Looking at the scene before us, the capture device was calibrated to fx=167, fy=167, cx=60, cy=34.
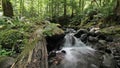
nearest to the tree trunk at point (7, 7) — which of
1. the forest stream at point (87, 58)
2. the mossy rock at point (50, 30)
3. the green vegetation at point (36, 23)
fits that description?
the green vegetation at point (36, 23)

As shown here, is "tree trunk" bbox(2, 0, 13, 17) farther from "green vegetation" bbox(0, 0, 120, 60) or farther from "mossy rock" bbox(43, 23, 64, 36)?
"mossy rock" bbox(43, 23, 64, 36)

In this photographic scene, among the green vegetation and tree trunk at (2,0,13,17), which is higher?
tree trunk at (2,0,13,17)

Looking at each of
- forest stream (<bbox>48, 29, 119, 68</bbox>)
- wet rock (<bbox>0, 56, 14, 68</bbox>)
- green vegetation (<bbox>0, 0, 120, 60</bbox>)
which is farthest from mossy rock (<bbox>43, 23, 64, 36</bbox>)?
wet rock (<bbox>0, 56, 14, 68</bbox>)

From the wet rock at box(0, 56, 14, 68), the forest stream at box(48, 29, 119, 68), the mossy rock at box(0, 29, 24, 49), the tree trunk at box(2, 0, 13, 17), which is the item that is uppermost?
the tree trunk at box(2, 0, 13, 17)

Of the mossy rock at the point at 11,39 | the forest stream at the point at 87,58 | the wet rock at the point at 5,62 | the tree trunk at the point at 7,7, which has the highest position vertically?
the tree trunk at the point at 7,7

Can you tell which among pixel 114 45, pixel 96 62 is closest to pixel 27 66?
pixel 96 62

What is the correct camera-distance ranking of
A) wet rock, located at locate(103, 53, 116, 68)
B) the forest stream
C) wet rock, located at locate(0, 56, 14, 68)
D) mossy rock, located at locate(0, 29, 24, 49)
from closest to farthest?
wet rock, located at locate(0, 56, 14, 68), mossy rock, located at locate(0, 29, 24, 49), wet rock, located at locate(103, 53, 116, 68), the forest stream

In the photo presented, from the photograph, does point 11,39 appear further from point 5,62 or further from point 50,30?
point 50,30

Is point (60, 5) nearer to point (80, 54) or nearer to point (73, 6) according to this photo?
point (73, 6)

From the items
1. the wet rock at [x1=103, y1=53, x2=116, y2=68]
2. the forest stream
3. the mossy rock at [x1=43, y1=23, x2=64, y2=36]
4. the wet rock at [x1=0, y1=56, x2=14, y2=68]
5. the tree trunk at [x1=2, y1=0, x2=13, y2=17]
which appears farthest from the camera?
the tree trunk at [x1=2, y1=0, x2=13, y2=17]

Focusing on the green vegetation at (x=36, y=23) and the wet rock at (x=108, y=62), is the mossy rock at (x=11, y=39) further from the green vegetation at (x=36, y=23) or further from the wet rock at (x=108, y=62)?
the wet rock at (x=108, y=62)

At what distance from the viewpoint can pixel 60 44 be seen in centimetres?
1097

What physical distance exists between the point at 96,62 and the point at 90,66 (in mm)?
549

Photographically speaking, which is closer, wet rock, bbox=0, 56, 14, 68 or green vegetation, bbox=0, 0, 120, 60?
wet rock, bbox=0, 56, 14, 68
